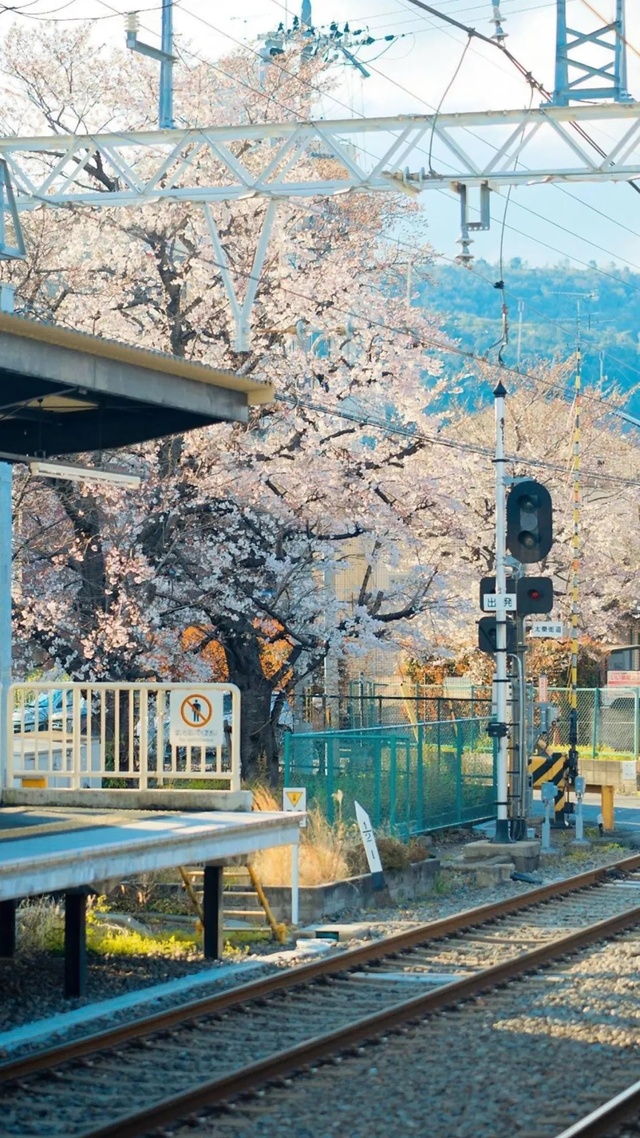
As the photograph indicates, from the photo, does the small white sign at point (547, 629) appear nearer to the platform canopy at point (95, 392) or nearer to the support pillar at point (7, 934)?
the platform canopy at point (95, 392)

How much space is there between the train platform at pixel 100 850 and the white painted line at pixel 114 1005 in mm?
395

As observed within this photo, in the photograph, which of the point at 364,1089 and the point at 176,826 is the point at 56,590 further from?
the point at 364,1089

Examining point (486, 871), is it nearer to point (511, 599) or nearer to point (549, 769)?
point (511, 599)

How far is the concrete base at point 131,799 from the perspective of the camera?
12.8 meters

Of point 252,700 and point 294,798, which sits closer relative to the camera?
point 294,798

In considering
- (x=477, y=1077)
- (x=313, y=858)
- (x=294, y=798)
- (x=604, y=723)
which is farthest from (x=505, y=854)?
(x=604, y=723)

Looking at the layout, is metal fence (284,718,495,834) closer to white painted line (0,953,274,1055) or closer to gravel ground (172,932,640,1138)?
white painted line (0,953,274,1055)

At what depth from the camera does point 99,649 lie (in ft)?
72.6

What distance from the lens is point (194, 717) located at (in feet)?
42.0

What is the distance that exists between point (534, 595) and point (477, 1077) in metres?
12.0

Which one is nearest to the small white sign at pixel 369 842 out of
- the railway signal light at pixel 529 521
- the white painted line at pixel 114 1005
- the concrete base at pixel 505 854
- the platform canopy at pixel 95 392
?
the concrete base at pixel 505 854

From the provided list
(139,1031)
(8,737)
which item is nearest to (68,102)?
(8,737)

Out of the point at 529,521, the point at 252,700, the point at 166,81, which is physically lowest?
the point at 252,700

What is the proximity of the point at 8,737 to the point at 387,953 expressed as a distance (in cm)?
379
